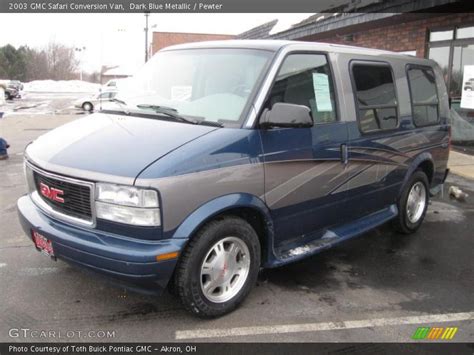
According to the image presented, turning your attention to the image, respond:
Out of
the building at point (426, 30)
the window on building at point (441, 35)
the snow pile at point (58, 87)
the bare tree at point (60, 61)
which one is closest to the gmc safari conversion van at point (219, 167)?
the building at point (426, 30)

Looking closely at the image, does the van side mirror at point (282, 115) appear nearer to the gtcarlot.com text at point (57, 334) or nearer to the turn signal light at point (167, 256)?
the turn signal light at point (167, 256)

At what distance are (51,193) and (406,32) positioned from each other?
435 inches

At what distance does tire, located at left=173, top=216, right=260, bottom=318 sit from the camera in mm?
3186

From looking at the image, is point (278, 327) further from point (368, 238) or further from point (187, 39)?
point (187, 39)

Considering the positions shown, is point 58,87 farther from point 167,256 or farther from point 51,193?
point 167,256

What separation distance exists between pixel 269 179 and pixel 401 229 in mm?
2692

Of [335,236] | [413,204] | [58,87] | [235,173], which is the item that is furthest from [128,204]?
[58,87]

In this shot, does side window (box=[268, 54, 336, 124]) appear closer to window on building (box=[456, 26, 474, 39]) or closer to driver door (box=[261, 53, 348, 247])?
driver door (box=[261, 53, 348, 247])

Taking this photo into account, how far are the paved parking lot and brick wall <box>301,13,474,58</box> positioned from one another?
23.8 ft

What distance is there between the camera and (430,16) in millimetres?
10938

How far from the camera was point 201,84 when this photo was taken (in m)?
3.87

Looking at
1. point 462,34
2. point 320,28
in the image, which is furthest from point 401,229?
point 320,28

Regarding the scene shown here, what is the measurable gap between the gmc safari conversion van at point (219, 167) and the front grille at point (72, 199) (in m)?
0.01

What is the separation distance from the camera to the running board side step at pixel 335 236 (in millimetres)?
3842
